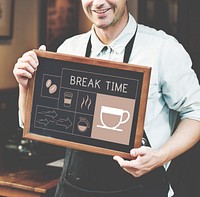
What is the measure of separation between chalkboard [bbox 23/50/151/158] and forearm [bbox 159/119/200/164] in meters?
0.11

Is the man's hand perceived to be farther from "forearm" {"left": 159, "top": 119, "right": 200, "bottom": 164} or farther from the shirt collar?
the shirt collar

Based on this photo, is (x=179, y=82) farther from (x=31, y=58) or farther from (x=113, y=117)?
(x=31, y=58)

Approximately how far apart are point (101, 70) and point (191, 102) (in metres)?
0.34

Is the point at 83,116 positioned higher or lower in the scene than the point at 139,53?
lower

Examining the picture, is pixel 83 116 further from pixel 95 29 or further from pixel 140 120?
pixel 95 29

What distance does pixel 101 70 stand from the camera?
73.6 inches

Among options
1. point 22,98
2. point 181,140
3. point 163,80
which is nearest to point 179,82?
point 163,80

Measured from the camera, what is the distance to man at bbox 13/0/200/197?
1889 mm

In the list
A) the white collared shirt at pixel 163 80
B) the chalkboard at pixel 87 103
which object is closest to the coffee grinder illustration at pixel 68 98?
the chalkboard at pixel 87 103

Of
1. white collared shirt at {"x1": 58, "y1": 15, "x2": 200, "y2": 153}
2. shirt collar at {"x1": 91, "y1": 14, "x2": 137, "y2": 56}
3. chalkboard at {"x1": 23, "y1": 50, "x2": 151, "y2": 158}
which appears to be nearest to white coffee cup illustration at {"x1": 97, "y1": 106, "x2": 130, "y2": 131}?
chalkboard at {"x1": 23, "y1": 50, "x2": 151, "y2": 158}

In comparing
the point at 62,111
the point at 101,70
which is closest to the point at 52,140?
the point at 62,111

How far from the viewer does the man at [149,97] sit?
1889 mm

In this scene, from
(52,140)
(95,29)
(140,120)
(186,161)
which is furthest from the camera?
(186,161)

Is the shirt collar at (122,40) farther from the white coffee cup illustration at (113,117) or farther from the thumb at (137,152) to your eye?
the thumb at (137,152)
